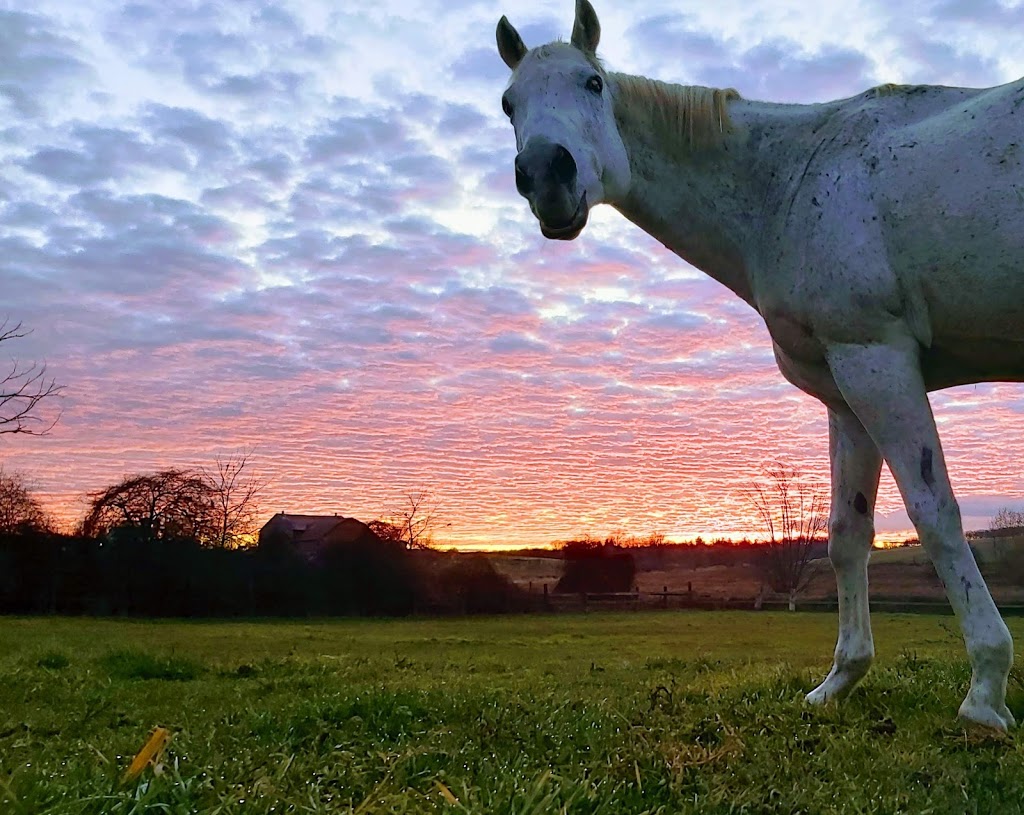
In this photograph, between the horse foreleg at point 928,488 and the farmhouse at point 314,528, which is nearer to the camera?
the horse foreleg at point 928,488

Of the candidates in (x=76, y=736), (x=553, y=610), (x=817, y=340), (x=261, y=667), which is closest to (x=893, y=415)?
(x=817, y=340)

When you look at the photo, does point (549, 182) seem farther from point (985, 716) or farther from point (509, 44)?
point (985, 716)

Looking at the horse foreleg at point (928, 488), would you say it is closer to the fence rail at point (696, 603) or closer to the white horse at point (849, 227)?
the white horse at point (849, 227)

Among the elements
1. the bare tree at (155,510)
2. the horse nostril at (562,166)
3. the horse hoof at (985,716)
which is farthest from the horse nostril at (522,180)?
the bare tree at (155,510)

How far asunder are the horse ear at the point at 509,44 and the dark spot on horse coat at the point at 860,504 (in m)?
3.14

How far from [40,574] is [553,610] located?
21528 millimetres

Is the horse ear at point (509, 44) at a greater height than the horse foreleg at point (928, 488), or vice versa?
the horse ear at point (509, 44)

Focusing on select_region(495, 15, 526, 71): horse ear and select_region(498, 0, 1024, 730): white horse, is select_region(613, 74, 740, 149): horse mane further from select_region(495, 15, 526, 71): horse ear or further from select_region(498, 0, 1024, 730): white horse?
select_region(495, 15, 526, 71): horse ear

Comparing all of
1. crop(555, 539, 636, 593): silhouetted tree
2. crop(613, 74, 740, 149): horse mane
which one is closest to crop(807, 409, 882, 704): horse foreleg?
crop(613, 74, 740, 149): horse mane

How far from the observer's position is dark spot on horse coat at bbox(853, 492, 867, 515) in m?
4.50

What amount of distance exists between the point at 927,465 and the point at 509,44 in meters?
3.22

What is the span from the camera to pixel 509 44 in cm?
465

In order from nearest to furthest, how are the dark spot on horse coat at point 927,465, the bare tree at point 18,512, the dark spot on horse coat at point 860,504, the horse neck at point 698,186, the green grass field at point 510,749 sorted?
the green grass field at point 510,749 < the dark spot on horse coat at point 927,465 < the horse neck at point 698,186 < the dark spot on horse coat at point 860,504 < the bare tree at point 18,512

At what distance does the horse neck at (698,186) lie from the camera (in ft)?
14.3
